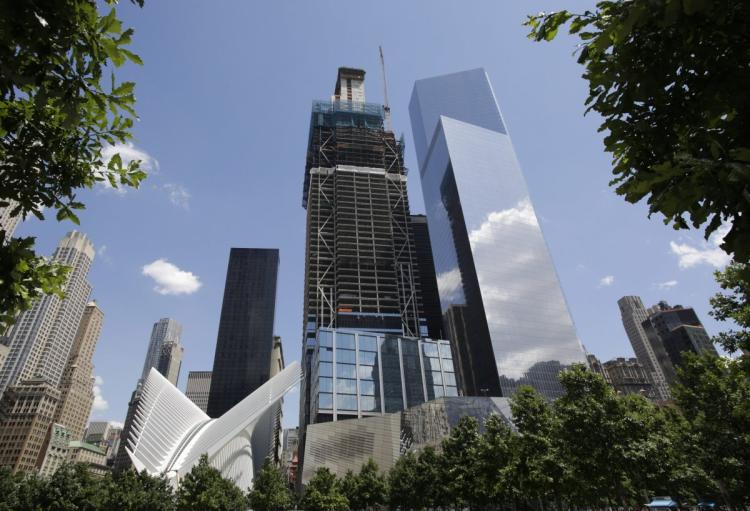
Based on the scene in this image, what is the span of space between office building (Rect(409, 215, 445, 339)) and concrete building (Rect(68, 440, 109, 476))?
427 feet

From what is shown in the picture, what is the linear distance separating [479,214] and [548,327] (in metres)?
39.5

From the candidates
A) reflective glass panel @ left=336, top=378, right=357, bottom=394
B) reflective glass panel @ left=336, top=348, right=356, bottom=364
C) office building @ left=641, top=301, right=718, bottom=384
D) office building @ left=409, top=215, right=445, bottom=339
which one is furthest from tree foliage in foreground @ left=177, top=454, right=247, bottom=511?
office building @ left=641, top=301, right=718, bottom=384

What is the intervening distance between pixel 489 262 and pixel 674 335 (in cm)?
10091

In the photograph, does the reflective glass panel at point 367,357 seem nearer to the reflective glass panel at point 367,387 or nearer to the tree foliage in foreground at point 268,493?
the reflective glass panel at point 367,387

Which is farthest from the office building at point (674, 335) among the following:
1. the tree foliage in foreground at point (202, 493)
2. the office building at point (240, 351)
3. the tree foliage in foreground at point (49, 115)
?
the tree foliage in foreground at point (49, 115)

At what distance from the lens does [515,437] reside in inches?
1204

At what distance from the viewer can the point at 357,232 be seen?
132 m

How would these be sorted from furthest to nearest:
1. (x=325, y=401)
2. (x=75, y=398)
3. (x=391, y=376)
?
1. (x=75, y=398)
2. (x=391, y=376)
3. (x=325, y=401)

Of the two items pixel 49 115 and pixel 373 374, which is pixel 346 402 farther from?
pixel 49 115

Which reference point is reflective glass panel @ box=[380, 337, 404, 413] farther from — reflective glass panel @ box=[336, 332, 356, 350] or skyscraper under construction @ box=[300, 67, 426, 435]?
skyscraper under construction @ box=[300, 67, 426, 435]

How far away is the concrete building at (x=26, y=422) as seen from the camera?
13988 centimetres

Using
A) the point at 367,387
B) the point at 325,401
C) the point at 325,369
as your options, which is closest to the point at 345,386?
the point at 367,387

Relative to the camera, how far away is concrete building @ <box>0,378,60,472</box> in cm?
13988

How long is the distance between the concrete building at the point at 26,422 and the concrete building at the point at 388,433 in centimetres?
11484
